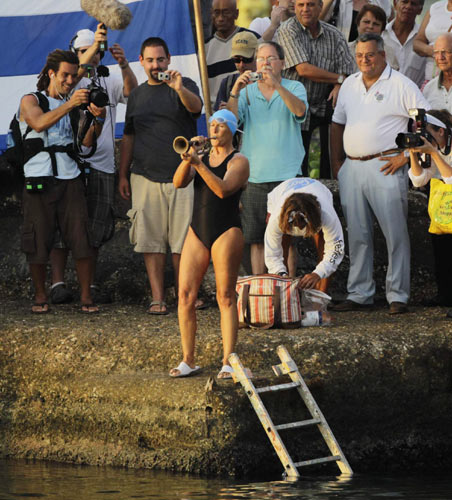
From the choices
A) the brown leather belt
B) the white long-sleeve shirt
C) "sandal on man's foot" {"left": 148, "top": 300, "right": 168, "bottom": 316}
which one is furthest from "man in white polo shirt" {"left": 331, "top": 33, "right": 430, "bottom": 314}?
"sandal on man's foot" {"left": 148, "top": 300, "right": 168, "bottom": 316}

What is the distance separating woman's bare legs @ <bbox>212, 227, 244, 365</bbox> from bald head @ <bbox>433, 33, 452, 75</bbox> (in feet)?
8.46

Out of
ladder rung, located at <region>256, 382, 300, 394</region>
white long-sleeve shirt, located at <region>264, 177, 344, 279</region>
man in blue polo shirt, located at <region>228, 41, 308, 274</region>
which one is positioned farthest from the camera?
man in blue polo shirt, located at <region>228, 41, 308, 274</region>

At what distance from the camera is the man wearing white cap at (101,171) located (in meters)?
8.95

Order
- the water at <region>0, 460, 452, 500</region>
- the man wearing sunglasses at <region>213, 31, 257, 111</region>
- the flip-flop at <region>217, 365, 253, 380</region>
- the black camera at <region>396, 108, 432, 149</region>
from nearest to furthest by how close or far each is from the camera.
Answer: the water at <region>0, 460, 452, 500</region>, the flip-flop at <region>217, 365, 253, 380</region>, the black camera at <region>396, 108, 432, 149</region>, the man wearing sunglasses at <region>213, 31, 257, 111</region>

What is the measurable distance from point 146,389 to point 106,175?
2.61 metres

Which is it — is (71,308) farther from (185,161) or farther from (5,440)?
(185,161)

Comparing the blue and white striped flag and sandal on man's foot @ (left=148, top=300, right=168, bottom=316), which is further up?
the blue and white striped flag

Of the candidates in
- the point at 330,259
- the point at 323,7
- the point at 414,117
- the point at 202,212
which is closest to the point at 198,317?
the point at 330,259

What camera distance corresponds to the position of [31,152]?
8578 mm

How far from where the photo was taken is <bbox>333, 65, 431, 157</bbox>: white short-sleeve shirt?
8523 millimetres

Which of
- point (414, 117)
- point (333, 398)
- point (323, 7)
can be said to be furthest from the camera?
point (323, 7)

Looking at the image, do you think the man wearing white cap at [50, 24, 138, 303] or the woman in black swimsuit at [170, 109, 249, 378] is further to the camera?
the man wearing white cap at [50, 24, 138, 303]

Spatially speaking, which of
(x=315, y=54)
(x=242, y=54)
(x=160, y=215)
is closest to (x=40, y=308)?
(x=160, y=215)

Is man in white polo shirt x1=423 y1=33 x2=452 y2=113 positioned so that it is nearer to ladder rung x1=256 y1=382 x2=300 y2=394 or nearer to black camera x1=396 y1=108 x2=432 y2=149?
black camera x1=396 y1=108 x2=432 y2=149
